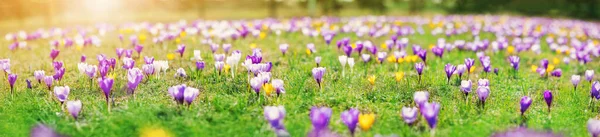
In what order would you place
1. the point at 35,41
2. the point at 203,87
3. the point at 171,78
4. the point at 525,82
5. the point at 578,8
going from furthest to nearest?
the point at 578,8 → the point at 35,41 → the point at 525,82 → the point at 171,78 → the point at 203,87

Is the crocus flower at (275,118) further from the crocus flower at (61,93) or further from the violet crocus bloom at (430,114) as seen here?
the crocus flower at (61,93)

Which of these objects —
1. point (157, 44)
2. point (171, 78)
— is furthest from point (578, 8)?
point (171, 78)

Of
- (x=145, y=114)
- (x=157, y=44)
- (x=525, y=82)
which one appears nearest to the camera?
(x=145, y=114)

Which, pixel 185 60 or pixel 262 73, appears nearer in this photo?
pixel 262 73

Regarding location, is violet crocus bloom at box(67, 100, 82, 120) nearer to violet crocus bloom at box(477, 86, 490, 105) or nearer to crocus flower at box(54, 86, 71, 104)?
crocus flower at box(54, 86, 71, 104)

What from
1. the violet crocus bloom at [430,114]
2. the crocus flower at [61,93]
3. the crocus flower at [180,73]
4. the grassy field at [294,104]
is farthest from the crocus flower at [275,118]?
the crocus flower at [180,73]

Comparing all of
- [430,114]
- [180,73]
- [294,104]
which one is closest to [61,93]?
[180,73]

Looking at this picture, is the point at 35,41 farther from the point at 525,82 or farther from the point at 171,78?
the point at 525,82

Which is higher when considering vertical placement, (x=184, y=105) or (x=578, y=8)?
(x=578, y=8)

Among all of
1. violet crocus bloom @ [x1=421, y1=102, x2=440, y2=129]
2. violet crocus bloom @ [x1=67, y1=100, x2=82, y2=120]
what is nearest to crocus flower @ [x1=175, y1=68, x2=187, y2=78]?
violet crocus bloom @ [x1=67, y1=100, x2=82, y2=120]
